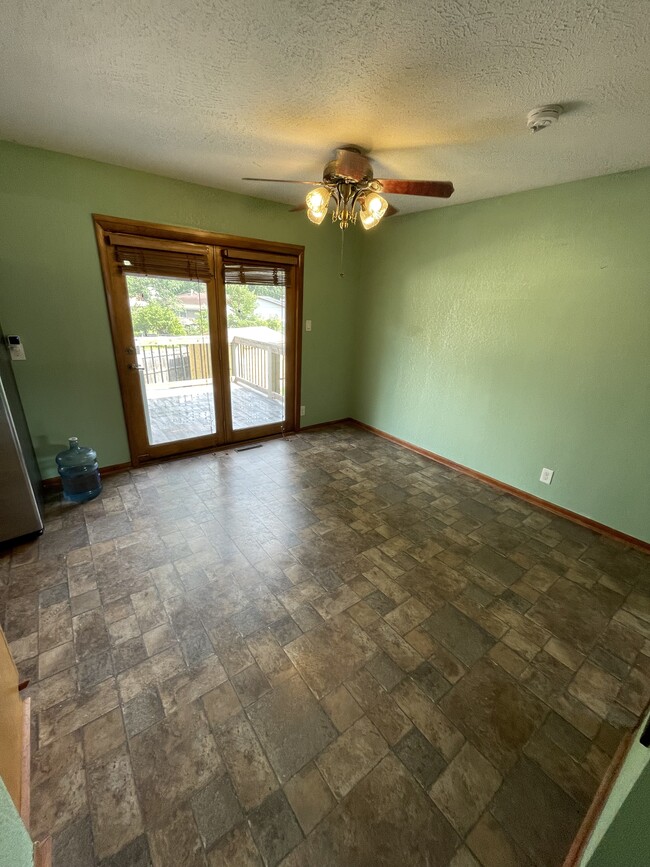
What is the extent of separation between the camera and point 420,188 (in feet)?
6.00

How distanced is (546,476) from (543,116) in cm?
239

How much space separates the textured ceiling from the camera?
1117mm

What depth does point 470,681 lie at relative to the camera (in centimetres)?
149

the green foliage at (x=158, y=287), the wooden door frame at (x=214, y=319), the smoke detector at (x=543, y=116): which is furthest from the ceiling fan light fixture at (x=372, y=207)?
the green foliage at (x=158, y=287)

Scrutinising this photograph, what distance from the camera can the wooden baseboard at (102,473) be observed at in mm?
2797

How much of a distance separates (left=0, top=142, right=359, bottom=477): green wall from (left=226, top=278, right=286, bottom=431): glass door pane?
1.65 feet

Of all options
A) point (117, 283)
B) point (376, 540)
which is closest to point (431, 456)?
point (376, 540)

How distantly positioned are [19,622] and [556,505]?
3.65m

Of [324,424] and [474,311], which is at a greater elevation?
[474,311]

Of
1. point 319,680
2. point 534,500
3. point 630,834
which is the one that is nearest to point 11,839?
→ point 319,680

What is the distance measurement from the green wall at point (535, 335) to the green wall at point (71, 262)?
5.35ft

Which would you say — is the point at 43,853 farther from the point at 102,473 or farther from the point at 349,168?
the point at 349,168

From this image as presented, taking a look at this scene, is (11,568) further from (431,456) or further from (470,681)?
(431,456)

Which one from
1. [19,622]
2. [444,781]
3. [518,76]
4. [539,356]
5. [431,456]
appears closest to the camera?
[444,781]
